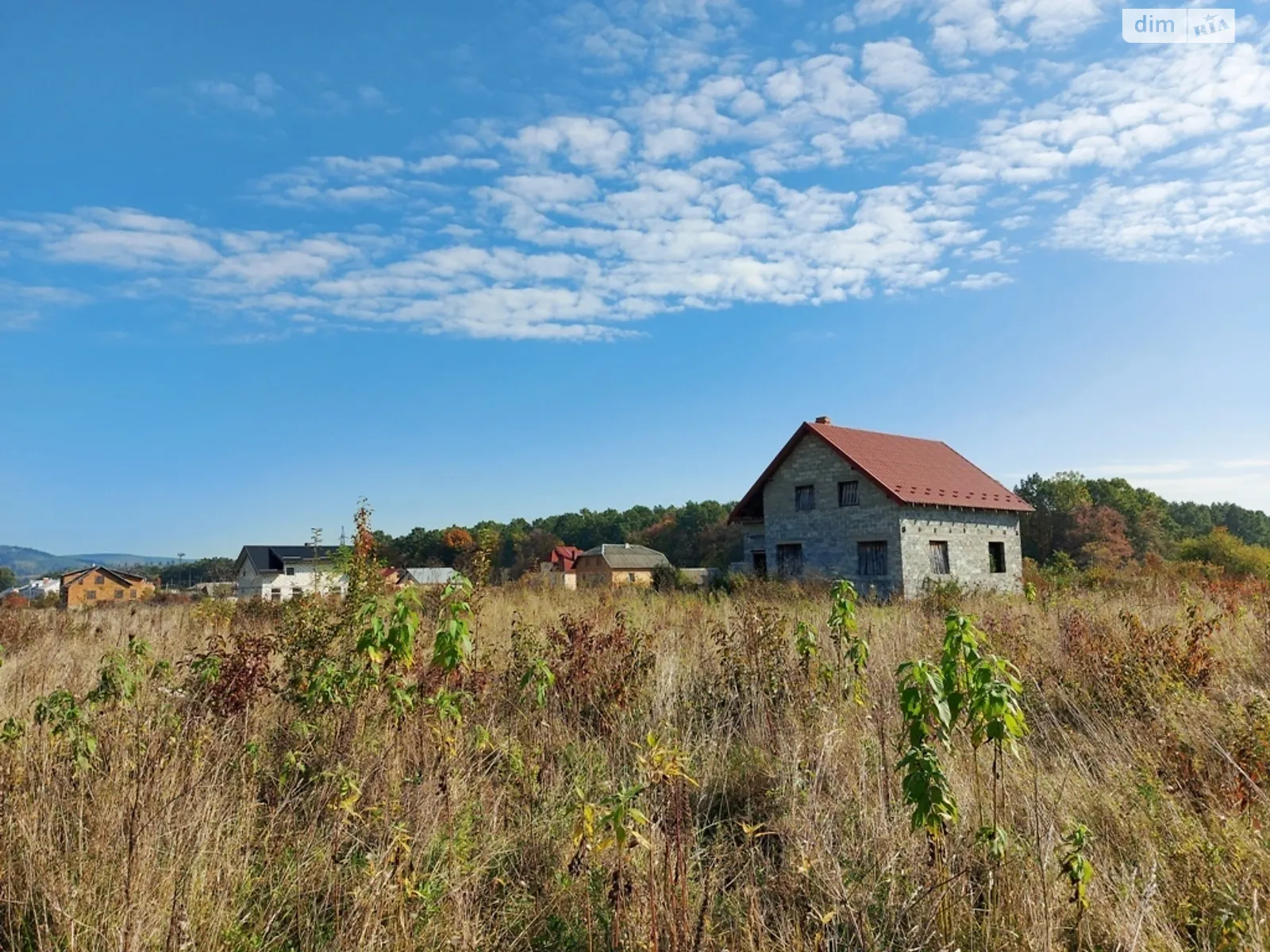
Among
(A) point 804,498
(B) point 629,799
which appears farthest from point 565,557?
(B) point 629,799

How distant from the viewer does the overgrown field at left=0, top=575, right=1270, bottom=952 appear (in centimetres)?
262

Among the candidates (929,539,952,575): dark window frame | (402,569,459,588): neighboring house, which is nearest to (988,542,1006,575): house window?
(929,539,952,575): dark window frame

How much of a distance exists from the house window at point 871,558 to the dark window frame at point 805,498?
82.9 inches

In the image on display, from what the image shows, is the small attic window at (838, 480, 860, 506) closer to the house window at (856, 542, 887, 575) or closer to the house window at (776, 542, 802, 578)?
the house window at (856, 542, 887, 575)

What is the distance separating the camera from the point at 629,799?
2.38 metres

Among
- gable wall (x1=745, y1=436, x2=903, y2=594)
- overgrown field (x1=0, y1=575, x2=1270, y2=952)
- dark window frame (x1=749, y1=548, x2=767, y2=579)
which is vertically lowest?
overgrown field (x1=0, y1=575, x2=1270, y2=952)

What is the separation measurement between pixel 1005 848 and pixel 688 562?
50.1 m

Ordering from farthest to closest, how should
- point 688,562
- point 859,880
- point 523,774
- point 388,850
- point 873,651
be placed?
point 688,562 → point 873,651 → point 523,774 → point 859,880 → point 388,850

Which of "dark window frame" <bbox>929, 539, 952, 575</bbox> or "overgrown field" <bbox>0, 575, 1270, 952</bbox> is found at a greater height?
"dark window frame" <bbox>929, 539, 952, 575</bbox>

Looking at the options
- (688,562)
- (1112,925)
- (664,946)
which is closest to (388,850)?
(664,946)

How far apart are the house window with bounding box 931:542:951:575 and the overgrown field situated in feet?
48.6

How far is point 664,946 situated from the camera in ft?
8.30

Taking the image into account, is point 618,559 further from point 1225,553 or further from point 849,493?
point 1225,553

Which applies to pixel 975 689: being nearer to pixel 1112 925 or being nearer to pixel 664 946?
pixel 1112 925
